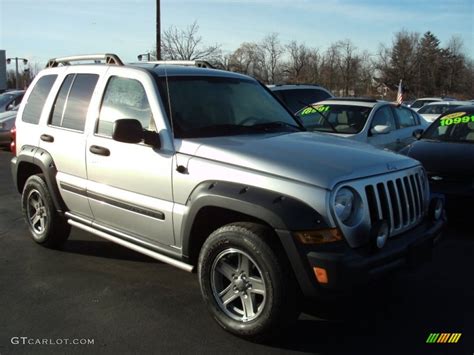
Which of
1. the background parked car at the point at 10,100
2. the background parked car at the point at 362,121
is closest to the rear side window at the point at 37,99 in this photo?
the background parked car at the point at 362,121

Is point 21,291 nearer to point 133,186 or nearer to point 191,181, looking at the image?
point 133,186

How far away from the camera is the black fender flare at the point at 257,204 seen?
10.5 feet

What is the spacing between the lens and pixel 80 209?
4.94 metres

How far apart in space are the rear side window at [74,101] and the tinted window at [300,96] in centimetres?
632

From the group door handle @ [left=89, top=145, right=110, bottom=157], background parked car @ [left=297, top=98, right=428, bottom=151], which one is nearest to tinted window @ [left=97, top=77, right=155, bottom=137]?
door handle @ [left=89, top=145, right=110, bottom=157]

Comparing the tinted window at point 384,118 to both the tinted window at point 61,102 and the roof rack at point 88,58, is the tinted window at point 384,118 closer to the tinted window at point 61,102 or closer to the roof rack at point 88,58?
the roof rack at point 88,58

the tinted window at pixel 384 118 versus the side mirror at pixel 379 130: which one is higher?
the tinted window at pixel 384 118

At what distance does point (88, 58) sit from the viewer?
5.27 m

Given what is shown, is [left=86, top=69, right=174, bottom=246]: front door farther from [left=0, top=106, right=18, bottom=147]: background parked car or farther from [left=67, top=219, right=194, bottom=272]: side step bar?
[left=0, top=106, right=18, bottom=147]: background parked car

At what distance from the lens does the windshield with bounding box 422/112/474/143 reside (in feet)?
24.1

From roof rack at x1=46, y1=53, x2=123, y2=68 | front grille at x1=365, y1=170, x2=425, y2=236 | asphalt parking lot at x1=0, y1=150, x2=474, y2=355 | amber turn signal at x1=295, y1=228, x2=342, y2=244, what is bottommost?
asphalt parking lot at x1=0, y1=150, x2=474, y2=355

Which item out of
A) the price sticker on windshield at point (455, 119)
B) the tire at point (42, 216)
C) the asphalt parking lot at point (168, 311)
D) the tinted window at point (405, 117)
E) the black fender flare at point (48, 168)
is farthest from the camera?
the tinted window at point (405, 117)

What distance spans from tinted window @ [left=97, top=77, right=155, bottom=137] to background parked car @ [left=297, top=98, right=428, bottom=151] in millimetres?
4351

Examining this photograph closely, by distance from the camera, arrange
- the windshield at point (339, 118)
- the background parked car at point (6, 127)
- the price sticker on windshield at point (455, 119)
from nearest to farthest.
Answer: the price sticker on windshield at point (455, 119), the windshield at point (339, 118), the background parked car at point (6, 127)
